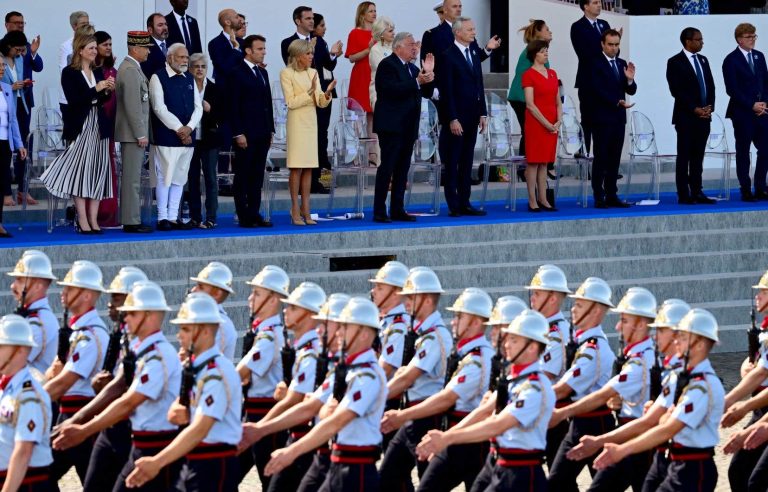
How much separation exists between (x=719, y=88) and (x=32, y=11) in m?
8.15

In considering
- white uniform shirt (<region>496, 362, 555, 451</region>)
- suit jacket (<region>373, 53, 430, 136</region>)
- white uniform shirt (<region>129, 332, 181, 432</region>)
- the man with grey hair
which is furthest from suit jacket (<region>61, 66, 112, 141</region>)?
white uniform shirt (<region>496, 362, 555, 451</region>)

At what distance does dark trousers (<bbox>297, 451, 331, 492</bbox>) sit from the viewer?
8328mm

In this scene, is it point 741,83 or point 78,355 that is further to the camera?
point 741,83

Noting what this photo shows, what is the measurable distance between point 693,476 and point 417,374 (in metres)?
1.64

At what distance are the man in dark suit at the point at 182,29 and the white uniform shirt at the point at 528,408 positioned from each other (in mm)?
8062

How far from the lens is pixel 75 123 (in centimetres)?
1390

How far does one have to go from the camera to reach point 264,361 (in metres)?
9.30

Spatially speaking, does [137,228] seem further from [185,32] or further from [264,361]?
[264,361]

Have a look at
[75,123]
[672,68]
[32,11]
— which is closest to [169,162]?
[75,123]

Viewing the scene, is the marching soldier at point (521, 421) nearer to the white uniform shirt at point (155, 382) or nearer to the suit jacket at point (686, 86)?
the white uniform shirt at point (155, 382)

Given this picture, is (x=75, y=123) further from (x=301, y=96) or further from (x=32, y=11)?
(x=32, y=11)

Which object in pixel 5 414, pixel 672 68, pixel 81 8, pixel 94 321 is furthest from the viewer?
pixel 81 8

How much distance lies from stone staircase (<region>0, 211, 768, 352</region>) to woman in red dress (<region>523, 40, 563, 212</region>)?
72cm

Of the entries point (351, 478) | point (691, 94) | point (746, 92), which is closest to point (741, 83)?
point (746, 92)
